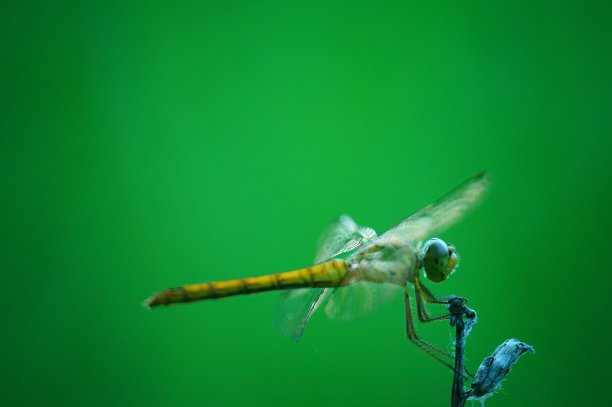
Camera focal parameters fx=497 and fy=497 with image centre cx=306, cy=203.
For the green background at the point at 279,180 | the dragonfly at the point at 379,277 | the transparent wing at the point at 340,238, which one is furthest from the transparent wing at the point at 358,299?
the green background at the point at 279,180

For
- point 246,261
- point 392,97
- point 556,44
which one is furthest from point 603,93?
point 246,261

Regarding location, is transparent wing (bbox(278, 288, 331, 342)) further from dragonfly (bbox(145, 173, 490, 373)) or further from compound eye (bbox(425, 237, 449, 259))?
compound eye (bbox(425, 237, 449, 259))

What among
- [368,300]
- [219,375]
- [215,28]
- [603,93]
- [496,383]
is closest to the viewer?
[496,383]

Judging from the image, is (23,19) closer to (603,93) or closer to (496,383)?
(496,383)

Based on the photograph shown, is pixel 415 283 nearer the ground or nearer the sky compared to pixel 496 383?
nearer the sky

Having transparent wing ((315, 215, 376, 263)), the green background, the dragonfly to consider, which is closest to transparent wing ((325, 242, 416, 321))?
the dragonfly

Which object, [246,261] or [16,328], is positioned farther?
[246,261]

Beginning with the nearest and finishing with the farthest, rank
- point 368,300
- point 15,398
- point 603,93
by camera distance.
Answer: point 368,300
point 15,398
point 603,93
